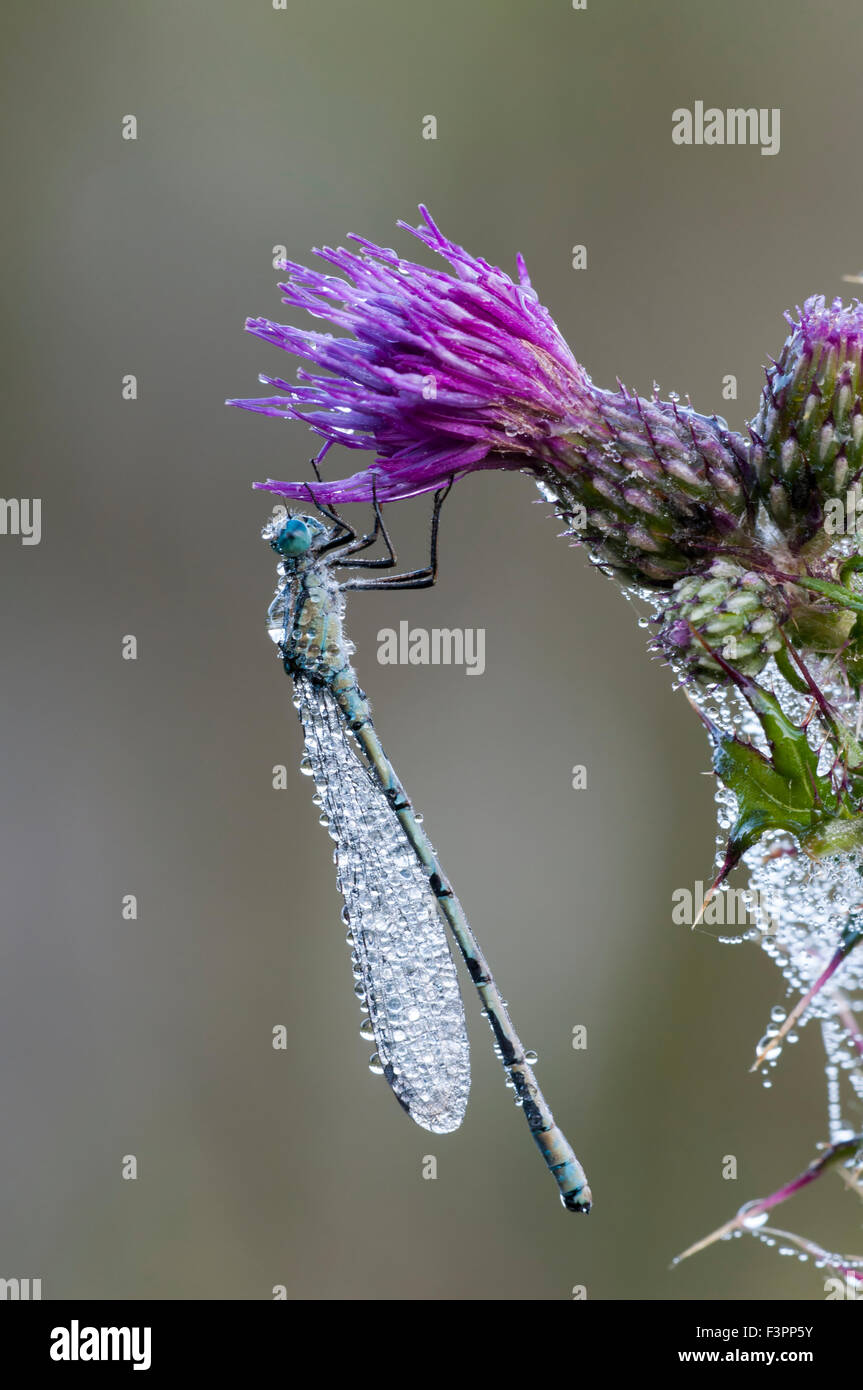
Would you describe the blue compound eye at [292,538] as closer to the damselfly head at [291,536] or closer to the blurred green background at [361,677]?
the damselfly head at [291,536]

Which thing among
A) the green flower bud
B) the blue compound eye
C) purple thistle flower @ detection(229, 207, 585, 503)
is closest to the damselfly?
the blue compound eye

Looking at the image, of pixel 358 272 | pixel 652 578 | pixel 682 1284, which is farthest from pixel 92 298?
pixel 682 1284

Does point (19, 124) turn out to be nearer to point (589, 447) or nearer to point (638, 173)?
point (638, 173)

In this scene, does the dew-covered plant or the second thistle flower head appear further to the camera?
the second thistle flower head

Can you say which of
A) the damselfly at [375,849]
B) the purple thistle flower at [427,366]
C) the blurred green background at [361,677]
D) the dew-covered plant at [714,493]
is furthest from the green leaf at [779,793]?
the blurred green background at [361,677]

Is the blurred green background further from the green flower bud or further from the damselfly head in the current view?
the green flower bud

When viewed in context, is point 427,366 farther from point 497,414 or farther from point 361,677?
point 361,677
